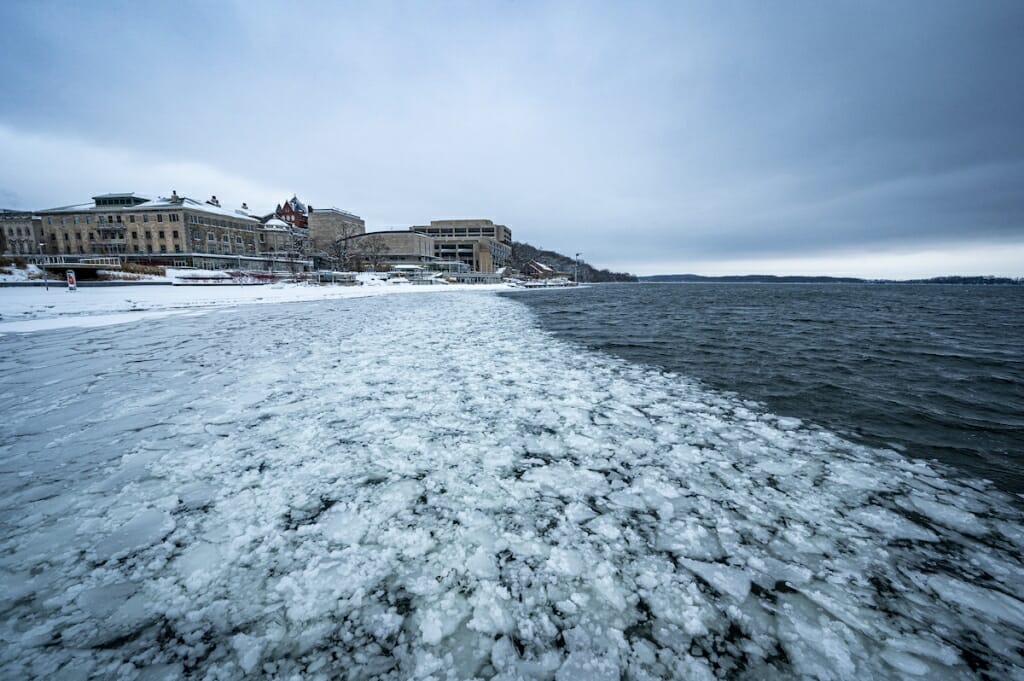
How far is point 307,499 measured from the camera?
3.51m

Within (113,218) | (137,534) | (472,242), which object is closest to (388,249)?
(472,242)

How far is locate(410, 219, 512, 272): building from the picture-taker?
120750 millimetres

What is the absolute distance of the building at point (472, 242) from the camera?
12075cm

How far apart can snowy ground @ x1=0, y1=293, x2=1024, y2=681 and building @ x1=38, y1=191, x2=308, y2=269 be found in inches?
3112

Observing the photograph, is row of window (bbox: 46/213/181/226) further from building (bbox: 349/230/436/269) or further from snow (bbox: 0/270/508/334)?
snow (bbox: 0/270/508/334)

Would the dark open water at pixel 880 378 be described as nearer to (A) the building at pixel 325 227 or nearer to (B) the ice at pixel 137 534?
(B) the ice at pixel 137 534

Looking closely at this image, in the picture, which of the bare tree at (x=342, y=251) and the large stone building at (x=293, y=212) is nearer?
the bare tree at (x=342, y=251)

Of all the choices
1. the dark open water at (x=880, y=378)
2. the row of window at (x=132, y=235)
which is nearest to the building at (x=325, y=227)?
the row of window at (x=132, y=235)

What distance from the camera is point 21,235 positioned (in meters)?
78.9

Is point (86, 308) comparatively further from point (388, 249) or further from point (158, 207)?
point (388, 249)

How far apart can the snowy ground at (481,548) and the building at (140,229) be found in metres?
79.0

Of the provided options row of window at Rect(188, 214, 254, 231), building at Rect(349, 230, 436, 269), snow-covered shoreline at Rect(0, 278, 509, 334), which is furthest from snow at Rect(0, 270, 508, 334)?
building at Rect(349, 230, 436, 269)

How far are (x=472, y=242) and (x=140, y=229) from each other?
81.0 m

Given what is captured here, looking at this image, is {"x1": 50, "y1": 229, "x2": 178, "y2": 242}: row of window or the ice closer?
the ice
